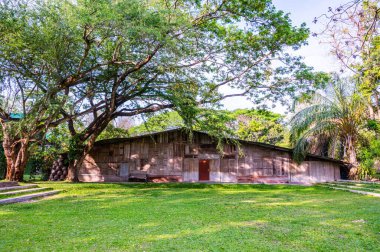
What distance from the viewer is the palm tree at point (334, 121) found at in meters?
16.7

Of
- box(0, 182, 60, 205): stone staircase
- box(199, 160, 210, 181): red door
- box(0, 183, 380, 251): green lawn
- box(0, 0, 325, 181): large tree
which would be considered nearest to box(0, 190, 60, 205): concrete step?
box(0, 182, 60, 205): stone staircase

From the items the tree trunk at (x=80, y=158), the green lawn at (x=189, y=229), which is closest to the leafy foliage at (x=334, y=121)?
the green lawn at (x=189, y=229)

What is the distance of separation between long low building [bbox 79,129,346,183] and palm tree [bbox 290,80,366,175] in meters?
1.70

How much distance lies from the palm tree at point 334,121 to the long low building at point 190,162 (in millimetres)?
1701

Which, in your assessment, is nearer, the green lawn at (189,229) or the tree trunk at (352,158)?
the green lawn at (189,229)

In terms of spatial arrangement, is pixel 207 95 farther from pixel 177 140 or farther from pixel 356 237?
pixel 356 237

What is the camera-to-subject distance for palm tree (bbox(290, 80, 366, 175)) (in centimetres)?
1667

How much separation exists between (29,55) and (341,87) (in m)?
16.0

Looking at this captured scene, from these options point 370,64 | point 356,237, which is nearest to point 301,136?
point 370,64

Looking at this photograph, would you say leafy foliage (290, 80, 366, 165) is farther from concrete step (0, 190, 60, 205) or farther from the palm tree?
concrete step (0, 190, 60, 205)

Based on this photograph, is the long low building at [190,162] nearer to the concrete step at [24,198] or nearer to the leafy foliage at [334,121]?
the leafy foliage at [334,121]

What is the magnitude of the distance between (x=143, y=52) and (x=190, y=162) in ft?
30.4

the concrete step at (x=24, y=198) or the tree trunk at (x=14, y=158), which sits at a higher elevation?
the tree trunk at (x=14, y=158)

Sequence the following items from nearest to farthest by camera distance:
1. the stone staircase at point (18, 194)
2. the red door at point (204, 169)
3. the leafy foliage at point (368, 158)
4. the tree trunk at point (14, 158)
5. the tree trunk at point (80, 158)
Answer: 1. the stone staircase at point (18, 194)
2. the tree trunk at point (14, 158)
3. the leafy foliage at point (368, 158)
4. the tree trunk at point (80, 158)
5. the red door at point (204, 169)
